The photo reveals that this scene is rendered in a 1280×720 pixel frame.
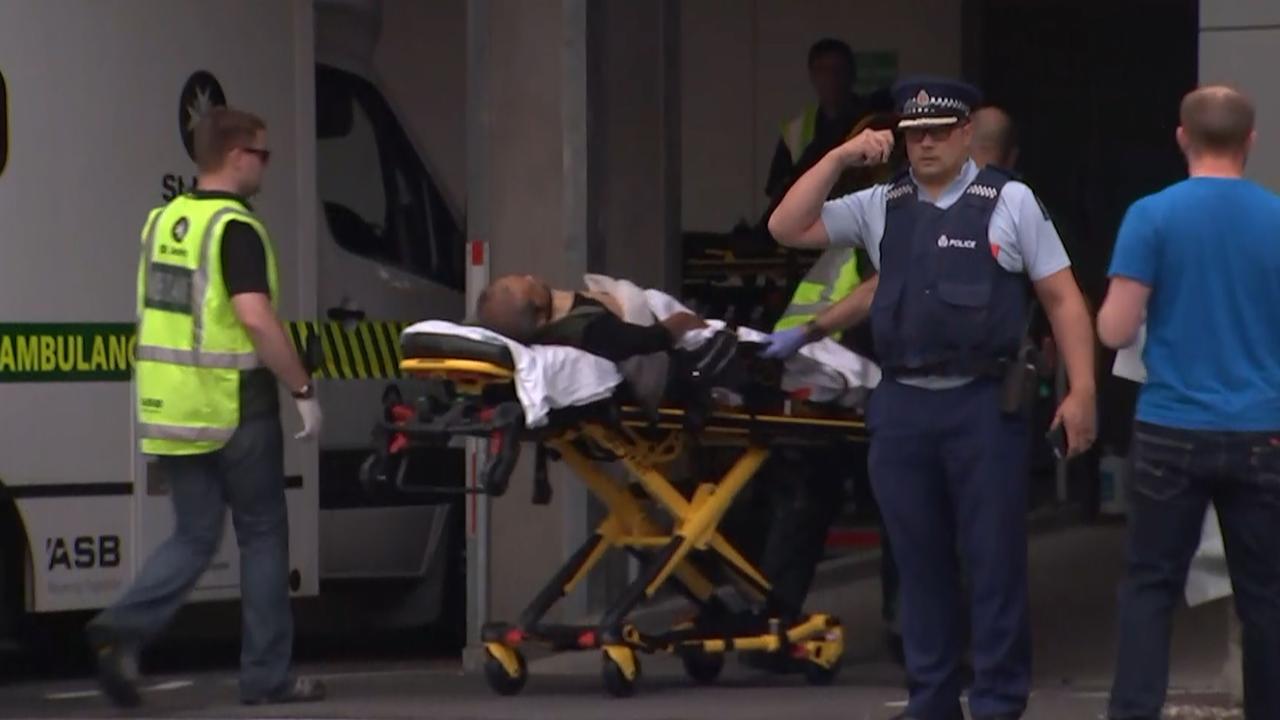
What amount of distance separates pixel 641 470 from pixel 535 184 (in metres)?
A: 1.94

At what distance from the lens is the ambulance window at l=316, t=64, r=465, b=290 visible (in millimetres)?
10922

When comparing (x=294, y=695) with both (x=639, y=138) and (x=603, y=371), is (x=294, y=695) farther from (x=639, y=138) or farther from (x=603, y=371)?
(x=639, y=138)

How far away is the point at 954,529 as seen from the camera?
7191 millimetres

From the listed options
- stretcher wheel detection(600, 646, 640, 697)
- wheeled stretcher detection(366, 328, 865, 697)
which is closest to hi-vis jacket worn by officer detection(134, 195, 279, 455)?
wheeled stretcher detection(366, 328, 865, 697)

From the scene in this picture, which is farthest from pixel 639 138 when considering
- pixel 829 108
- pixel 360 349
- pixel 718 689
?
pixel 718 689

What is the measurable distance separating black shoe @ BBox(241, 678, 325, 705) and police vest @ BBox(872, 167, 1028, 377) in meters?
2.45

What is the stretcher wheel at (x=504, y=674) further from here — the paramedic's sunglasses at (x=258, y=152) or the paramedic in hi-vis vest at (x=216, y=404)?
the paramedic's sunglasses at (x=258, y=152)

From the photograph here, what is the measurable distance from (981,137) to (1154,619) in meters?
2.00

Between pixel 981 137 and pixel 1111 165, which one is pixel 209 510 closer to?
pixel 981 137

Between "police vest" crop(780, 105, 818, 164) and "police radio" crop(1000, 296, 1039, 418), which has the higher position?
"police vest" crop(780, 105, 818, 164)

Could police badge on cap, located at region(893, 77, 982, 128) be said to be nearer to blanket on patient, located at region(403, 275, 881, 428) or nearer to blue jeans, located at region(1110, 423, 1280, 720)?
blue jeans, located at region(1110, 423, 1280, 720)

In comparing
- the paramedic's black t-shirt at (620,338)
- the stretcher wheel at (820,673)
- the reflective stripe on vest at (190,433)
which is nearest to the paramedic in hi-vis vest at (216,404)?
the reflective stripe on vest at (190,433)

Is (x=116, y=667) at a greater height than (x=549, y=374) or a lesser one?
lesser

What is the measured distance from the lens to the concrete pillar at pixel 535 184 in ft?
33.0
